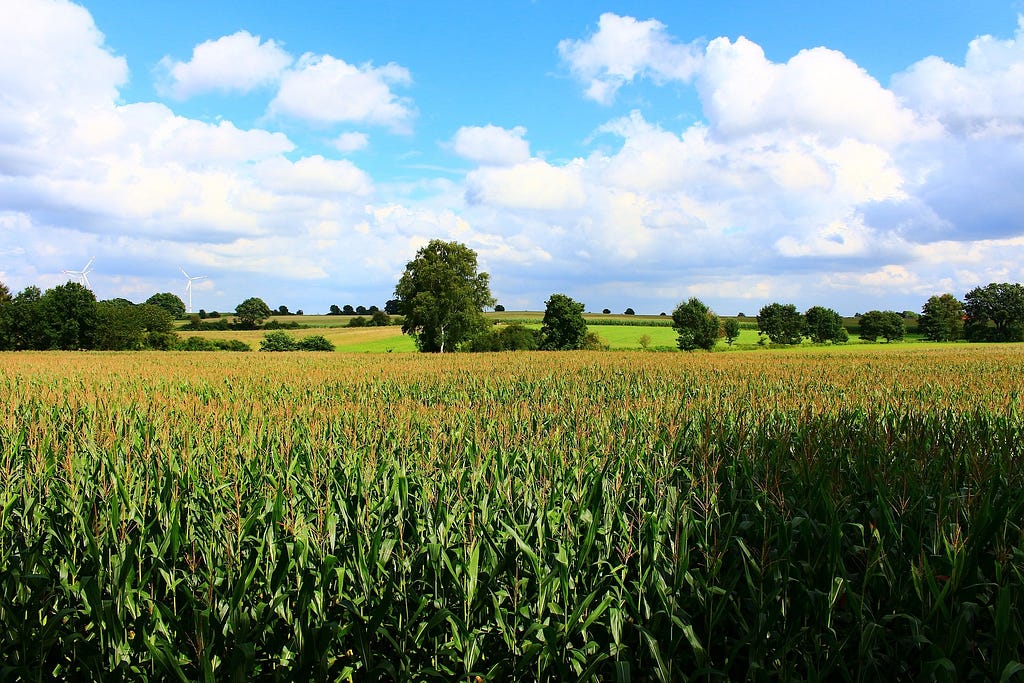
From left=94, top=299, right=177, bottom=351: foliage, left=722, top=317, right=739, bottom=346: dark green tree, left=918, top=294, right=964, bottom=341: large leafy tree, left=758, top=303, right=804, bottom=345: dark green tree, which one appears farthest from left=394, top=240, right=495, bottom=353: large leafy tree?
left=918, top=294, right=964, bottom=341: large leafy tree

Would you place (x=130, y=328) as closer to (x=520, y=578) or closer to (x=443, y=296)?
(x=443, y=296)

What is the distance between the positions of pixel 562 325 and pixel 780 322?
5530 centimetres

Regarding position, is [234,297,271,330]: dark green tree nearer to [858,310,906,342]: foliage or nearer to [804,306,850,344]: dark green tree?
[804,306,850,344]: dark green tree

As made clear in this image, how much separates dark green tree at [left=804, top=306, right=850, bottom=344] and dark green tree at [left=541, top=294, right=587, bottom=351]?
59.0 m

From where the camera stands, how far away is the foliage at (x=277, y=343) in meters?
76.8

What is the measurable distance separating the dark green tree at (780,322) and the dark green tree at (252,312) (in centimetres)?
9533

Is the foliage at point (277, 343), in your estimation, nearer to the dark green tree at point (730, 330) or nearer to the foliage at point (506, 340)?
the foliage at point (506, 340)

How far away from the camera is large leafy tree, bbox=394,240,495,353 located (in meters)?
62.3

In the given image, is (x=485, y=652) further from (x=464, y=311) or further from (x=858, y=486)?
(x=464, y=311)

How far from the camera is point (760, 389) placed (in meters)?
15.2

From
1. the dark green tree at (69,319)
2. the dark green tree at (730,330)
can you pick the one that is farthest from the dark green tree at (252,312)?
the dark green tree at (730,330)

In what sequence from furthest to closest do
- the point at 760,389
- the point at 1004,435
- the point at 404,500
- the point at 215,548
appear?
the point at 760,389, the point at 1004,435, the point at 404,500, the point at 215,548

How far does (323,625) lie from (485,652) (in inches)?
47.1

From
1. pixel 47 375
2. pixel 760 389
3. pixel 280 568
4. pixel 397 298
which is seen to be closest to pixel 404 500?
pixel 280 568
